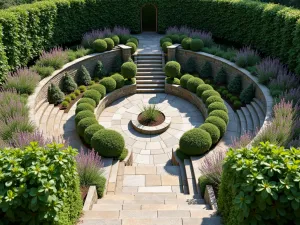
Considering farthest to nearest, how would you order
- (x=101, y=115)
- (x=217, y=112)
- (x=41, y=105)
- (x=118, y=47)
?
1. (x=118, y=47)
2. (x=101, y=115)
3. (x=41, y=105)
4. (x=217, y=112)

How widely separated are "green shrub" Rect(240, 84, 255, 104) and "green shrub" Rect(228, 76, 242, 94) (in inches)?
40.8

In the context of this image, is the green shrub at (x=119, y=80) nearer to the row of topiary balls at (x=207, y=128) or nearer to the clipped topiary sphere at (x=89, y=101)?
the clipped topiary sphere at (x=89, y=101)

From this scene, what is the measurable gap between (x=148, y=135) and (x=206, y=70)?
6.11 m

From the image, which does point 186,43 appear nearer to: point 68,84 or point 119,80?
point 119,80

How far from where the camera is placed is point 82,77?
16922 mm

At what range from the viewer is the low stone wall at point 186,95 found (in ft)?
50.2

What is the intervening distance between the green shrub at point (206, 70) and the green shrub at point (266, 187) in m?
12.1

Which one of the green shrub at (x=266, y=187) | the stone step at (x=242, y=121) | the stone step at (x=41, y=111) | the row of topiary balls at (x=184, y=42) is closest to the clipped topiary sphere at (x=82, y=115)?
the stone step at (x=41, y=111)

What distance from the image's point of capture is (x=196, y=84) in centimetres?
1584

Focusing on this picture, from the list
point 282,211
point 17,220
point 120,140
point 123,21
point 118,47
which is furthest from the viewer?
point 123,21

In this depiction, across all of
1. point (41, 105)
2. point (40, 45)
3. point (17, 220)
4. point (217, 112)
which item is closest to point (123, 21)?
point (40, 45)

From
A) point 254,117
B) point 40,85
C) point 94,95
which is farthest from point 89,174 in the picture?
point 254,117

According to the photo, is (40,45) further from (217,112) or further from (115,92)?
(217,112)

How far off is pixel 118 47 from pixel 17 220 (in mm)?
14715
